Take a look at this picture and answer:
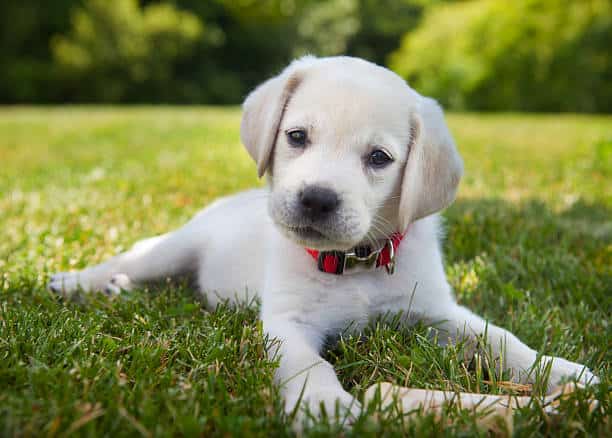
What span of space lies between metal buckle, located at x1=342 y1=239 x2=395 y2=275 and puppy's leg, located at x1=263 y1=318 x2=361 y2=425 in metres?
0.30

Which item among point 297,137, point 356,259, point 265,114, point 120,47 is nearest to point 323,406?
point 356,259

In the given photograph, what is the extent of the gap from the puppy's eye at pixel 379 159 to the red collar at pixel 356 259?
1.09 ft

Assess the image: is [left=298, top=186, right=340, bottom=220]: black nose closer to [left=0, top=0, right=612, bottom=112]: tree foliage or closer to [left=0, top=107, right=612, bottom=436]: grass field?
[left=0, top=107, right=612, bottom=436]: grass field

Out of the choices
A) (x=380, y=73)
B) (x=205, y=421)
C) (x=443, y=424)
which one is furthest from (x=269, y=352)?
(x=380, y=73)

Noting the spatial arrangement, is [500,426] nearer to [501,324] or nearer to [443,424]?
[443,424]

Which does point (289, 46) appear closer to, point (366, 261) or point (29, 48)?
point (29, 48)

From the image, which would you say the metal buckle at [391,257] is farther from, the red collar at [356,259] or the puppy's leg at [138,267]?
the puppy's leg at [138,267]

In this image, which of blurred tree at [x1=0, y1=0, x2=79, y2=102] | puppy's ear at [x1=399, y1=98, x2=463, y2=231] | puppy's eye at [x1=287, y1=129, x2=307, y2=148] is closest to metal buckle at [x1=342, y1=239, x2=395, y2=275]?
puppy's ear at [x1=399, y1=98, x2=463, y2=231]

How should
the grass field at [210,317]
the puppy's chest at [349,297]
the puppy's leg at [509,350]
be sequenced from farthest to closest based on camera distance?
the puppy's chest at [349,297]
the puppy's leg at [509,350]
the grass field at [210,317]

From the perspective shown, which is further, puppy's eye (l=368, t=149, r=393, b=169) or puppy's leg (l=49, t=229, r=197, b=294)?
puppy's leg (l=49, t=229, r=197, b=294)

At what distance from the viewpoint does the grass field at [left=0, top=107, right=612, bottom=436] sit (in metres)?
1.63

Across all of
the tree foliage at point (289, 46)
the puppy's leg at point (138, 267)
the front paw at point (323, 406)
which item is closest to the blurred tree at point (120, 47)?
the tree foliage at point (289, 46)

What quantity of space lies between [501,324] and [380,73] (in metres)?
1.30

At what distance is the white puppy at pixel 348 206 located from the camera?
6.77 feet
